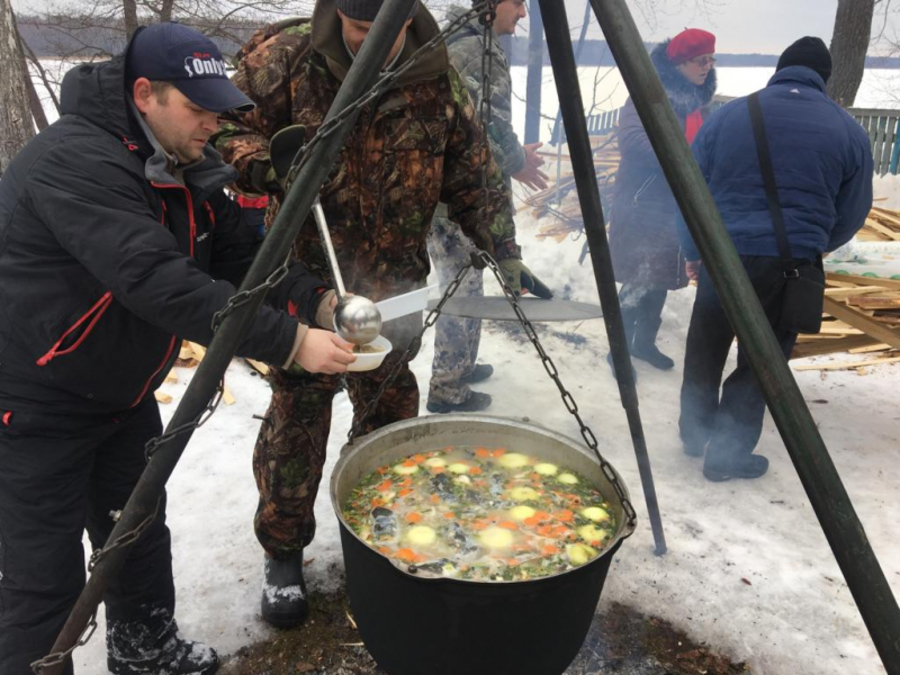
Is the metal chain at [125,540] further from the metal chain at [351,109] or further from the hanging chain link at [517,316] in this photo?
the metal chain at [351,109]

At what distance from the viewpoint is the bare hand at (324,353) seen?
1.82m

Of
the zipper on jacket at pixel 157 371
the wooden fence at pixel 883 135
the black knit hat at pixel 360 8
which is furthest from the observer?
the wooden fence at pixel 883 135

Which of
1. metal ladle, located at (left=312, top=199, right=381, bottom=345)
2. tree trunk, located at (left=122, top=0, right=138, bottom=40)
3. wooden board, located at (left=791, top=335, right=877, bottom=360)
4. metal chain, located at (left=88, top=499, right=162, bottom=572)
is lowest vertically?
wooden board, located at (left=791, top=335, right=877, bottom=360)

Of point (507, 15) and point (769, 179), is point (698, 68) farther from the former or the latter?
point (769, 179)

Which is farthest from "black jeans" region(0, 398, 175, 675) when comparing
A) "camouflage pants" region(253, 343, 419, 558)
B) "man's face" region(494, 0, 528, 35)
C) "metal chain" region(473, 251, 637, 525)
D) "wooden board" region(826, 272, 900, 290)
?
"wooden board" region(826, 272, 900, 290)

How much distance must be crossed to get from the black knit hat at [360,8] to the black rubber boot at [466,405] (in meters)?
3.29

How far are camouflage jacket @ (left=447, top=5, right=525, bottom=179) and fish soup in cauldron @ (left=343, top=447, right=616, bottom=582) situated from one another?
93.8 inches

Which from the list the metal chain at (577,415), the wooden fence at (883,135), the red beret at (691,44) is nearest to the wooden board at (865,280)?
the red beret at (691,44)

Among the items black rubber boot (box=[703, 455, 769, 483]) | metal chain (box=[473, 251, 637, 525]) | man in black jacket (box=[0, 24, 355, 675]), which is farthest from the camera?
black rubber boot (box=[703, 455, 769, 483])

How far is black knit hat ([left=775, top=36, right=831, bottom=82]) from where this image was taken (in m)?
3.90

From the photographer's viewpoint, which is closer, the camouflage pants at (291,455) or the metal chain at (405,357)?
the metal chain at (405,357)

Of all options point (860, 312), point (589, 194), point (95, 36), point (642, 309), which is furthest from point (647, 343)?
point (95, 36)

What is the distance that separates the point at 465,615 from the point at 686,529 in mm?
2497

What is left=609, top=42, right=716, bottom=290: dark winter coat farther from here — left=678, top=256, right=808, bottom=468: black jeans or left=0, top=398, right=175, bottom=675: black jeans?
left=0, top=398, right=175, bottom=675: black jeans
